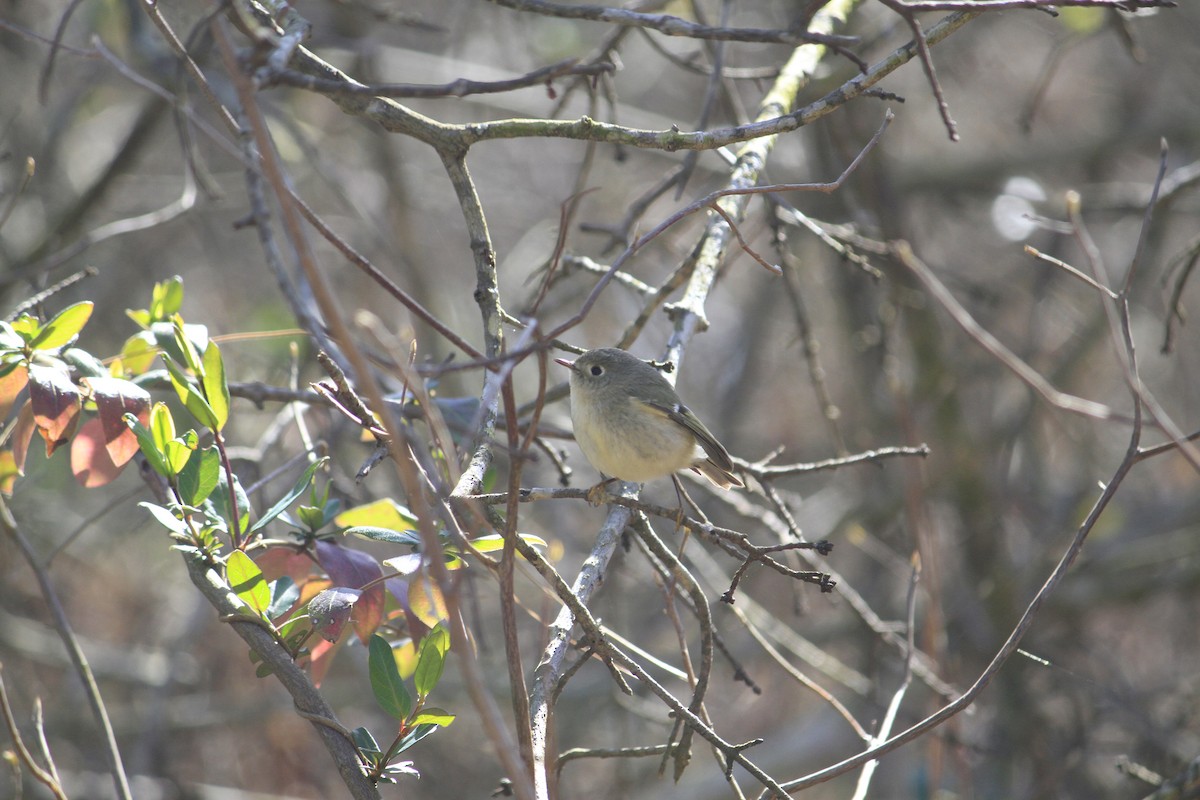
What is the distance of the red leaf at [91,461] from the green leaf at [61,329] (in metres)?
0.18

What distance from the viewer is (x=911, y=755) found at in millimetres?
5281

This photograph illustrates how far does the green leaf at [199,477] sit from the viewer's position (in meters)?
1.72

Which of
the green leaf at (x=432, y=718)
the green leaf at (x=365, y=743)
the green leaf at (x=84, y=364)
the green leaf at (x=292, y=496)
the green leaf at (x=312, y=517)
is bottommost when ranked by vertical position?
the green leaf at (x=432, y=718)

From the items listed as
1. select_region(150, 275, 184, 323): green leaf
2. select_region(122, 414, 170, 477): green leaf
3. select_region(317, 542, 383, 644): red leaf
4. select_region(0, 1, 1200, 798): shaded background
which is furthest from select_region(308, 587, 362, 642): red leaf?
select_region(0, 1, 1200, 798): shaded background

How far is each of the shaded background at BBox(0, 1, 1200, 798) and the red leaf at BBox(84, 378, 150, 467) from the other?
0.94 m

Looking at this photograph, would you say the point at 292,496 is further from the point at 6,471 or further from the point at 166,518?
the point at 6,471

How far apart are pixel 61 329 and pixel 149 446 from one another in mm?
330

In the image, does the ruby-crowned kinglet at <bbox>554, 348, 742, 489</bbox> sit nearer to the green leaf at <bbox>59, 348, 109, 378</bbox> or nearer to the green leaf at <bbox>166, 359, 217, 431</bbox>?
the green leaf at <bbox>166, 359, 217, 431</bbox>

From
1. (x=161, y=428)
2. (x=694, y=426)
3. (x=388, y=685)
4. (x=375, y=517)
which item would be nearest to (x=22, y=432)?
(x=161, y=428)

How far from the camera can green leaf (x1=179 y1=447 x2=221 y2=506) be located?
1724 mm

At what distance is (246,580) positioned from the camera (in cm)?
166

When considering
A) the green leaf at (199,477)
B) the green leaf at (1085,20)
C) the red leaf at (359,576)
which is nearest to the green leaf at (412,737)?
the red leaf at (359,576)

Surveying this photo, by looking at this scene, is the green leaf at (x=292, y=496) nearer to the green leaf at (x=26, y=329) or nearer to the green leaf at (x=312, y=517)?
the green leaf at (x=312, y=517)

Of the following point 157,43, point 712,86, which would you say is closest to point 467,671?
point 712,86
